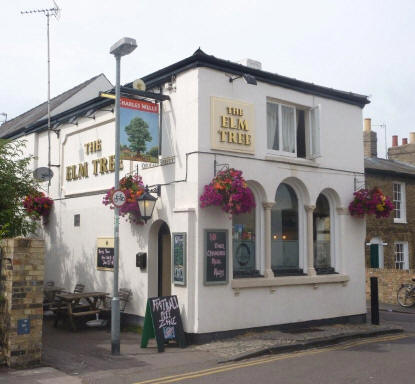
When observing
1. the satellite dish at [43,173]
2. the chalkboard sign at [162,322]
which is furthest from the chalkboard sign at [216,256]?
the satellite dish at [43,173]

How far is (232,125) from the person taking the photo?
1168cm

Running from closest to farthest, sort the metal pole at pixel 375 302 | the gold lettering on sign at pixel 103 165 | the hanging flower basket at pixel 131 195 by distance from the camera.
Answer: the hanging flower basket at pixel 131 195
the metal pole at pixel 375 302
the gold lettering on sign at pixel 103 165

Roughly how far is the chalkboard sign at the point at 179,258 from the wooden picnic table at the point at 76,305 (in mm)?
2624

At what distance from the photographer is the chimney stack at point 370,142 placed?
1019 inches

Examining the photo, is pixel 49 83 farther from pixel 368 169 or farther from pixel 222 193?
pixel 368 169

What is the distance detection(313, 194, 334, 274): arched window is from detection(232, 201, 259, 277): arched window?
7.32ft

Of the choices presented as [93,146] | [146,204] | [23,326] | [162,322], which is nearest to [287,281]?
[162,322]

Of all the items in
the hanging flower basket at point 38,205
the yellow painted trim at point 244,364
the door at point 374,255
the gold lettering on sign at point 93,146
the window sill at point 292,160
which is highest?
the gold lettering on sign at point 93,146

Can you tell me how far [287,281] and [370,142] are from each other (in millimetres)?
15755

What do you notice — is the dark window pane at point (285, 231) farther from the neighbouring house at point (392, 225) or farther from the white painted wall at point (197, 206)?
the neighbouring house at point (392, 225)

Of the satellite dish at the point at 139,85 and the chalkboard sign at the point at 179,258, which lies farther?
the satellite dish at the point at 139,85

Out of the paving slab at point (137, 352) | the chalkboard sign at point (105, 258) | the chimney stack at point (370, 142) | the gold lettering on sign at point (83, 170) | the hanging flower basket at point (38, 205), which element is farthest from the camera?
the chimney stack at point (370, 142)

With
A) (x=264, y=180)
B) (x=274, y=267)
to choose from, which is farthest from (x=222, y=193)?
(x=274, y=267)

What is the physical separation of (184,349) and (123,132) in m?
4.62
